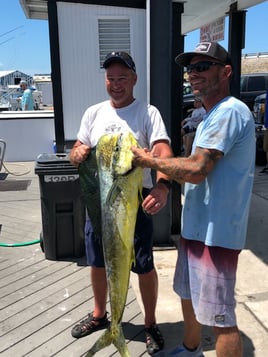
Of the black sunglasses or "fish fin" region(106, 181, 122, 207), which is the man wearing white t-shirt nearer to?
"fish fin" region(106, 181, 122, 207)

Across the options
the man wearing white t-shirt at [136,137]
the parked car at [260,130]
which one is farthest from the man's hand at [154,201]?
the parked car at [260,130]

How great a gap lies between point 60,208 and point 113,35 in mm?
2009

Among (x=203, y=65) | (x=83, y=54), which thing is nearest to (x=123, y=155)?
(x=203, y=65)

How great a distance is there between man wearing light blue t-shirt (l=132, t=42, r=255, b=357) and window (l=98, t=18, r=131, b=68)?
2.57 m

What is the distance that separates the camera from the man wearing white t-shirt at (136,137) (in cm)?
248

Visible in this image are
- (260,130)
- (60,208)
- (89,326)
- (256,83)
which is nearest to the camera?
(89,326)

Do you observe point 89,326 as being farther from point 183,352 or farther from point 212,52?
point 212,52

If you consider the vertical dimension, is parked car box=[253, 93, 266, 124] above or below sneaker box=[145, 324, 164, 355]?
above

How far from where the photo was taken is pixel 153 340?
2.79m

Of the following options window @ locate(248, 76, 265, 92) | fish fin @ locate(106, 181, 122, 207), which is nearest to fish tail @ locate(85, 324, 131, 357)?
fish fin @ locate(106, 181, 122, 207)

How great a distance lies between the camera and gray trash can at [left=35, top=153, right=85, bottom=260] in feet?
13.5

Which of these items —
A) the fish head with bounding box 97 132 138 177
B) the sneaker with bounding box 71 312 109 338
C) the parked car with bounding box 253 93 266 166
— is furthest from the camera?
the parked car with bounding box 253 93 266 166

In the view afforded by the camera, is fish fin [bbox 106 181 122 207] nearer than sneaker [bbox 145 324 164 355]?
Yes

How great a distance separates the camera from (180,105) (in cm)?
491
